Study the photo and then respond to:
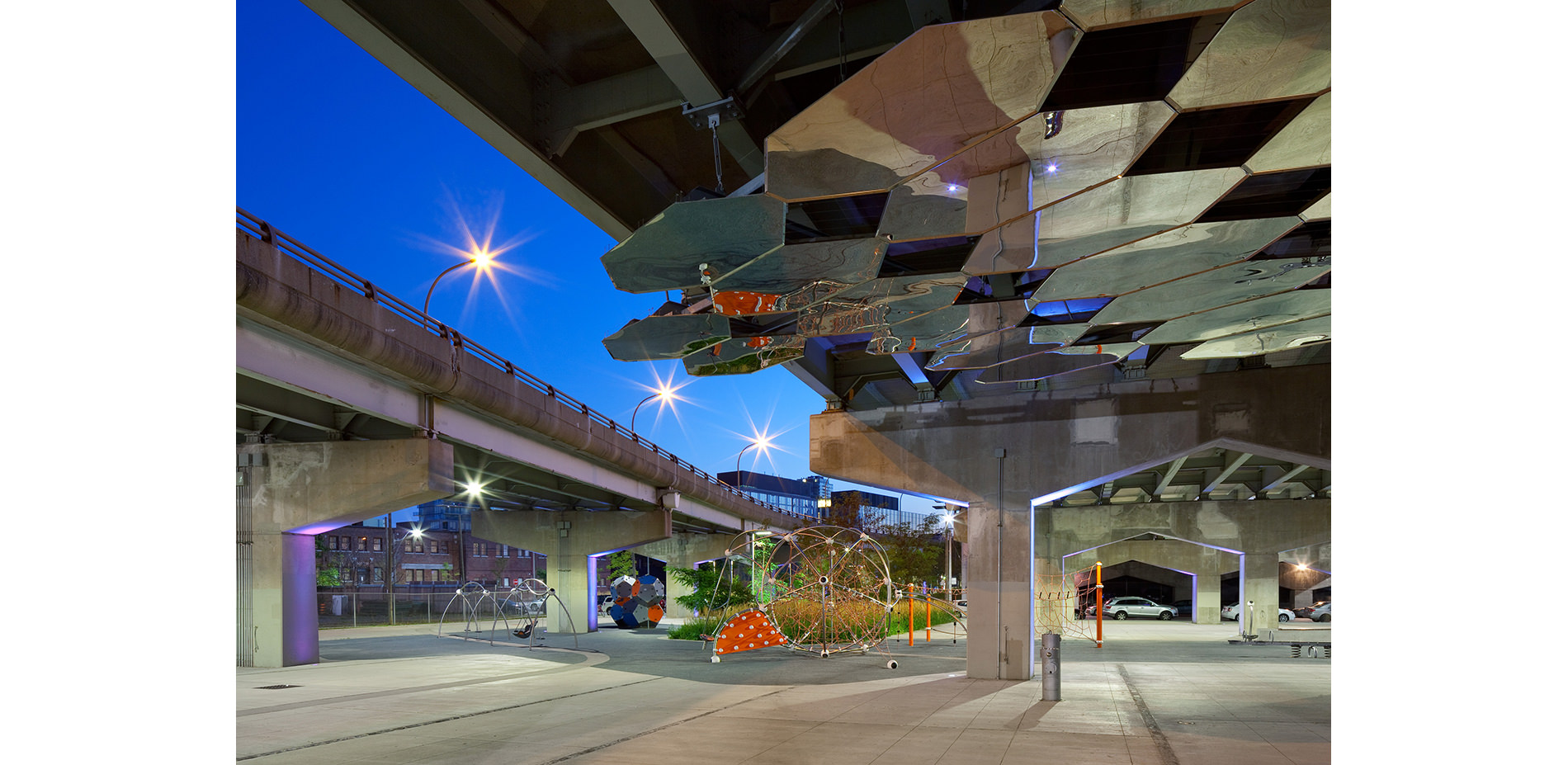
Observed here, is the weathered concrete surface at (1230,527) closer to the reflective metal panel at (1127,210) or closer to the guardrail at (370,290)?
the guardrail at (370,290)

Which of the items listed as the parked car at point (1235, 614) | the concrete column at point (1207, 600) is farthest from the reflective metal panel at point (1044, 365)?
the concrete column at point (1207, 600)

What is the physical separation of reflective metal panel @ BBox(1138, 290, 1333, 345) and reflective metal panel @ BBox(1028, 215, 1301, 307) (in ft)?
6.25

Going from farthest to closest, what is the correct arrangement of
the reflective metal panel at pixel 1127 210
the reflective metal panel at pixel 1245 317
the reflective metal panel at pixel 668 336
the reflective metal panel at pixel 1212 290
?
the reflective metal panel at pixel 668 336 → the reflective metal panel at pixel 1245 317 → the reflective metal panel at pixel 1212 290 → the reflective metal panel at pixel 1127 210

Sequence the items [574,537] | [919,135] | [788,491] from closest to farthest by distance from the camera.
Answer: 1. [919,135]
2. [574,537]
3. [788,491]

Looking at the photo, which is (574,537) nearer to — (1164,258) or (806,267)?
(806,267)

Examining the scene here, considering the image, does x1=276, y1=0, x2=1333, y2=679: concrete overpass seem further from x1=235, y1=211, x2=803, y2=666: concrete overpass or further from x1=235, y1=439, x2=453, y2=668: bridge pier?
x1=235, y1=439, x2=453, y2=668: bridge pier

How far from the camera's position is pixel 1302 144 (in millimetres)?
6566

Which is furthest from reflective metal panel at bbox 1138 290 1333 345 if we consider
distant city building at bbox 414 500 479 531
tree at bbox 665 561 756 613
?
distant city building at bbox 414 500 479 531

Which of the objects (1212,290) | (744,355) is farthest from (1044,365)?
(744,355)

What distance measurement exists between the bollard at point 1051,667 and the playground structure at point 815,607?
7036mm

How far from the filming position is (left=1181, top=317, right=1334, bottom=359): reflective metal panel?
1231 centimetres

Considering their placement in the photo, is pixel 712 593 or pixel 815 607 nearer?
pixel 815 607

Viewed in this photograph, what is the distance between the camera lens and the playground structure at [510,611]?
1260 inches

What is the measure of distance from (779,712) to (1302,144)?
1039 cm
